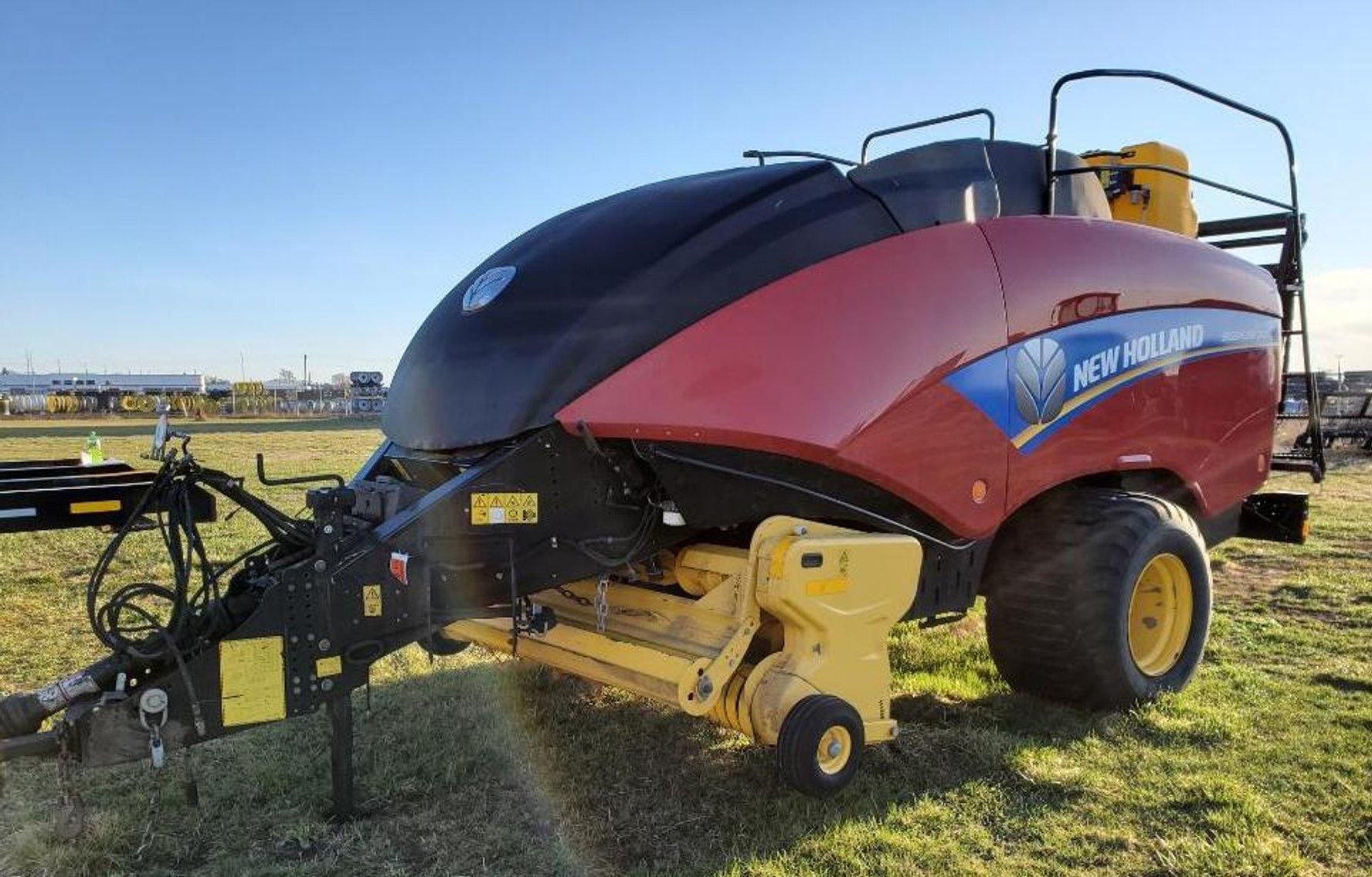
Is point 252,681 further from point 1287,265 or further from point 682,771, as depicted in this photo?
point 1287,265

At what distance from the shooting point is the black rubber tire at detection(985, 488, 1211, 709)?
4.11 meters

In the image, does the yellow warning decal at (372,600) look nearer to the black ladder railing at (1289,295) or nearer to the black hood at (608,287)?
the black hood at (608,287)

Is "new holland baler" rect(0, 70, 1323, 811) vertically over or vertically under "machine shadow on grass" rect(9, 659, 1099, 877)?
over

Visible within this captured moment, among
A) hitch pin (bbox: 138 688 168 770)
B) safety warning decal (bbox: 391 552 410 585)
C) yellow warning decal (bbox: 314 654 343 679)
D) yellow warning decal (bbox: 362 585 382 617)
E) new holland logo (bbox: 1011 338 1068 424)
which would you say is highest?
new holland logo (bbox: 1011 338 1068 424)

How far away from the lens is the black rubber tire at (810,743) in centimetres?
316

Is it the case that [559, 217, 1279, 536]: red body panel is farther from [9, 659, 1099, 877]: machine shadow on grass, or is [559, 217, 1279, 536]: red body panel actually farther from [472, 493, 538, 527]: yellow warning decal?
[9, 659, 1099, 877]: machine shadow on grass

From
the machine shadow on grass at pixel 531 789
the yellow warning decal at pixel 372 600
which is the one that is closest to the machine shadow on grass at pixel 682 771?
the machine shadow on grass at pixel 531 789

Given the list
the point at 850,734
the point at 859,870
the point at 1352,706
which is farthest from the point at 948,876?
the point at 1352,706

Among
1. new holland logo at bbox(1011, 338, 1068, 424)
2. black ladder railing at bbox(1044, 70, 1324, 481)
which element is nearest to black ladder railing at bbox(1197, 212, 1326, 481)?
black ladder railing at bbox(1044, 70, 1324, 481)

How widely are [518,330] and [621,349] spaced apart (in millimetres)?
427

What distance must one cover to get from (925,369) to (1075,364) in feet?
2.98

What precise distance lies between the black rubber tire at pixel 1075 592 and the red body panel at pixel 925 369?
0.73 feet

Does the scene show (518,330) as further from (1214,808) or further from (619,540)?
(1214,808)

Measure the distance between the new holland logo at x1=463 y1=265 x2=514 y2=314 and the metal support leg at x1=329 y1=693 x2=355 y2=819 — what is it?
1.45 m
